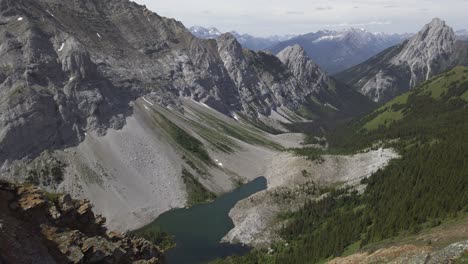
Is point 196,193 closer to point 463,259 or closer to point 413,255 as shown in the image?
point 413,255

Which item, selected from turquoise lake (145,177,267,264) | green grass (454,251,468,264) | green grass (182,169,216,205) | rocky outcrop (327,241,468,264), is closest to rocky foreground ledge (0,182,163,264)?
rocky outcrop (327,241,468,264)

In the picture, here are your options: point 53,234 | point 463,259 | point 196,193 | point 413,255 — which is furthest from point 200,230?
point 463,259

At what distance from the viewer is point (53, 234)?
2314 inches

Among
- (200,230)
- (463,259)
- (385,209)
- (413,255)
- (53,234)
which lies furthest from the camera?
(200,230)

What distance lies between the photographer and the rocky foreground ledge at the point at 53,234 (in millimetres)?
50938

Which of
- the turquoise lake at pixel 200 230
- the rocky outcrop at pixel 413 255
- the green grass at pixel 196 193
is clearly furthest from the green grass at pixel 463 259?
the green grass at pixel 196 193

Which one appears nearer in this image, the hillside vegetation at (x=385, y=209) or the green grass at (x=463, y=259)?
the green grass at (x=463, y=259)

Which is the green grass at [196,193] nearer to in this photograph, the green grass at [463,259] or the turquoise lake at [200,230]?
the turquoise lake at [200,230]

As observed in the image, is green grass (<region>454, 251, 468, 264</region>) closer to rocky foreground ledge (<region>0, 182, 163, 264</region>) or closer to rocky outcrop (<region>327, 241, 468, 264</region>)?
rocky outcrop (<region>327, 241, 468, 264</region>)

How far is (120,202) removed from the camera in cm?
17400

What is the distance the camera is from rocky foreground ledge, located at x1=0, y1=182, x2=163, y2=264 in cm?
5094

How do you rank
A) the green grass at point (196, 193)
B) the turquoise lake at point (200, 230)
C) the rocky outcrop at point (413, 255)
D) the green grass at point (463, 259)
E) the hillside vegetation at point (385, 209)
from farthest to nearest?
1. the green grass at point (196, 193)
2. the turquoise lake at point (200, 230)
3. the hillside vegetation at point (385, 209)
4. the rocky outcrop at point (413, 255)
5. the green grass at point (463, 259)

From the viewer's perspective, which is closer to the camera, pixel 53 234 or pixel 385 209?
pixel 53 234

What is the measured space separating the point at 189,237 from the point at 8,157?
3164 inches
